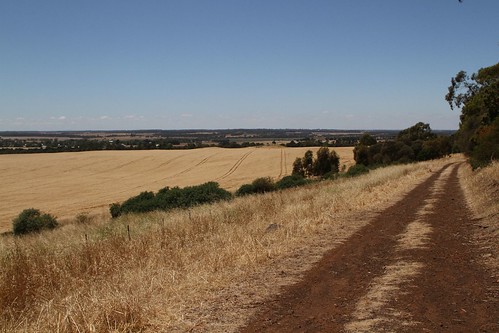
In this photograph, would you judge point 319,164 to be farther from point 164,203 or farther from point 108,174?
point 164,203

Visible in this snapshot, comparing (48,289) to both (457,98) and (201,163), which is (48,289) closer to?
(457,98)

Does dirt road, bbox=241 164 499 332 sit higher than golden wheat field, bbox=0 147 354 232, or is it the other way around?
dirt road, bbox=241 164 499 332

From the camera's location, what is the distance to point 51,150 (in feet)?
419

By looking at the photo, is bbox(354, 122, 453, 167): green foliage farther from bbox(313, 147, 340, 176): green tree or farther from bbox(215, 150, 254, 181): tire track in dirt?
bbox(215, 150, 254, 181): tire track in dirt

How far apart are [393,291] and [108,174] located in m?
82.4

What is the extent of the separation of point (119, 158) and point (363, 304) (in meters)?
103

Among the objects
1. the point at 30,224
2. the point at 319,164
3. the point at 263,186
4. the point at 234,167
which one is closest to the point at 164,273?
the point at 30,224

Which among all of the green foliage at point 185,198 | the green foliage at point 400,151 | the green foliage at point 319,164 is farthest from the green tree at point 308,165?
the green foliage at point 185,198

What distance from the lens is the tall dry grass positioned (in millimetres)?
5211

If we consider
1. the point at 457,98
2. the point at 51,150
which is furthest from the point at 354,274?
the point at 51,150

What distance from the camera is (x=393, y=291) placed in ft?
19.8

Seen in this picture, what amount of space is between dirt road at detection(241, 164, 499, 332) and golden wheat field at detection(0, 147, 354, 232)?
1426 inches

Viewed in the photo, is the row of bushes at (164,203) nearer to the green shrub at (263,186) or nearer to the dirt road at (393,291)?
the green shrub at (263,186)

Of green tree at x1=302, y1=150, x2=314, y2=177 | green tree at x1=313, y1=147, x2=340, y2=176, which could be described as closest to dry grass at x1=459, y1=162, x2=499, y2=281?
green tree at x1=313, y1=147, x2=340, y2=176
